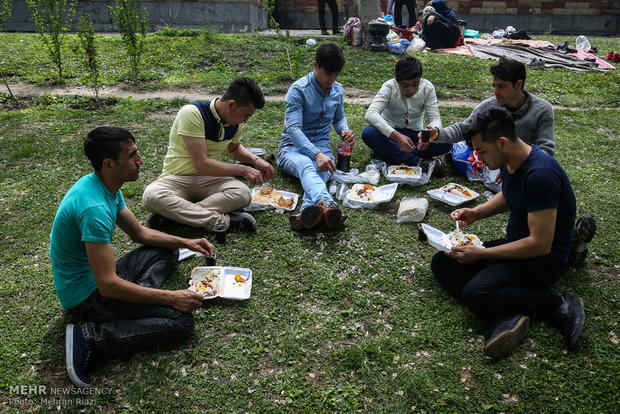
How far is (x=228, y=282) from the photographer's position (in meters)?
3.34

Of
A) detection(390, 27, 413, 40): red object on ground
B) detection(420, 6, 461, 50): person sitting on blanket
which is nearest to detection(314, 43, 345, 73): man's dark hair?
detection(390, 27, 413, 40): red object on ground

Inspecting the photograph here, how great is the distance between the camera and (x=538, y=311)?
2.95m

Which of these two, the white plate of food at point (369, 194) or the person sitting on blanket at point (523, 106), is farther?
the white plate of food at point (369, 194)

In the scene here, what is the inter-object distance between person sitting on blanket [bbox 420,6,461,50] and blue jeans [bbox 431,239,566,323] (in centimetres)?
1176

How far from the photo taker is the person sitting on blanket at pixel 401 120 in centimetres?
507

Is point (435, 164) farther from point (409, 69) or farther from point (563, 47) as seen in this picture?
point (563, 47)

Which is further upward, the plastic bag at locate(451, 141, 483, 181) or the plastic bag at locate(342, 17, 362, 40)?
the plastic bag at locate(342, 17, 362, 40)

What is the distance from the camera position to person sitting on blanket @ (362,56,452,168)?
5070mm

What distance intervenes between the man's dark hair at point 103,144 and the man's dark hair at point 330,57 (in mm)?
2601

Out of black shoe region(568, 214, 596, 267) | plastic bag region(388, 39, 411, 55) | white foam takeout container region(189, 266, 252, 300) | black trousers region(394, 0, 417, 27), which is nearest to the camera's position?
white foam takeout container region(189, 266, 252, 300)

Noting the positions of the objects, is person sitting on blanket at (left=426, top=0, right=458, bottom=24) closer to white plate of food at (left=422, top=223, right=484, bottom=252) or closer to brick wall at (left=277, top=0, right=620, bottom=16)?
brick wall at (left=277, top=0, right=620, bottom=16)

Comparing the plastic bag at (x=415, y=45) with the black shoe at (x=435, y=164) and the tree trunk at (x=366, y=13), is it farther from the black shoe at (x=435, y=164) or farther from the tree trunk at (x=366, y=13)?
the black shoe at (x=435, y=164)

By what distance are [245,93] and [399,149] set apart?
2354mm

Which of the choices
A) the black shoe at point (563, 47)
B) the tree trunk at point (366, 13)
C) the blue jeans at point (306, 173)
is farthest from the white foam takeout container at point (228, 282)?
the black shoe at point (563, 47)
